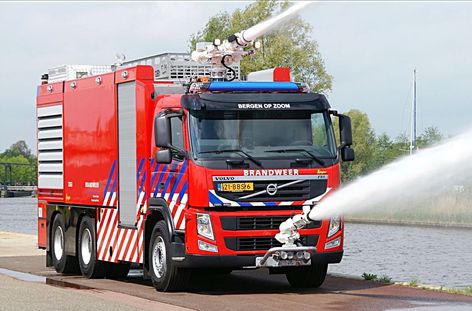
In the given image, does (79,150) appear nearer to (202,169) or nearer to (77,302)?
(202,169)

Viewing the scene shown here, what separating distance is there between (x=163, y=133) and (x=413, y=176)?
3.91 meters

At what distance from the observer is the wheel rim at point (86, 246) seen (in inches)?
762

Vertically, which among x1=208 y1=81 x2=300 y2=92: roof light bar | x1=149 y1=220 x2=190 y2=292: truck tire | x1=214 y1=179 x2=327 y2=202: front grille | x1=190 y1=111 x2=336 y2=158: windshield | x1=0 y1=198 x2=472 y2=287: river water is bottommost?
x1=0 y1=198 x2=472 y2=287: river water

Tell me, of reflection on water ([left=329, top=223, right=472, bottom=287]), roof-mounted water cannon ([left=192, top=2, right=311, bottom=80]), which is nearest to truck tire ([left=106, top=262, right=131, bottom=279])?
roof-mounted water cannon ([left=192, top=2, right=311, bottom=80])

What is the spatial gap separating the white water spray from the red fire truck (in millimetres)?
1034

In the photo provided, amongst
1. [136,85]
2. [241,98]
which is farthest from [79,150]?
[241,98]

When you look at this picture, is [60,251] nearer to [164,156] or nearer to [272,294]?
[164,156]

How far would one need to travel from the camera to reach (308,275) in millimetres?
16734

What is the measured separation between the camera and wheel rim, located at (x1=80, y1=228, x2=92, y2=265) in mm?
19362

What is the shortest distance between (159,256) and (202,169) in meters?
1.87

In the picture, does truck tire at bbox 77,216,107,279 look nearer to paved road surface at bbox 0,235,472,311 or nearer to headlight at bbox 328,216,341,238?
paved road surface at bbox 0,235,472,311

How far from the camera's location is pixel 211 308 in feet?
46.5

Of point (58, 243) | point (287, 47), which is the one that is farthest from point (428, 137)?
point (58, 243)

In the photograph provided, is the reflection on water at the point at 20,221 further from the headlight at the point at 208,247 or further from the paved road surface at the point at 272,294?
the headlight at the point at 208,247
